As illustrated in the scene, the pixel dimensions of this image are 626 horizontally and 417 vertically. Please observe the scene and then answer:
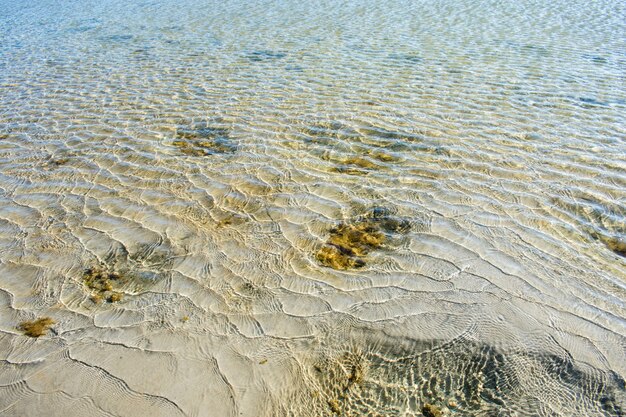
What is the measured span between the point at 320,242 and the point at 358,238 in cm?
37

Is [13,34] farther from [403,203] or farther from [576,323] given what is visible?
[576,323]

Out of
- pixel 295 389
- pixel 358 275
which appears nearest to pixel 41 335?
pixel 295 389

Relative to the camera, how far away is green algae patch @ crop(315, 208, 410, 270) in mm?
4297

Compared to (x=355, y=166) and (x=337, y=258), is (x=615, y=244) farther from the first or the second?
(x=355, y=166)

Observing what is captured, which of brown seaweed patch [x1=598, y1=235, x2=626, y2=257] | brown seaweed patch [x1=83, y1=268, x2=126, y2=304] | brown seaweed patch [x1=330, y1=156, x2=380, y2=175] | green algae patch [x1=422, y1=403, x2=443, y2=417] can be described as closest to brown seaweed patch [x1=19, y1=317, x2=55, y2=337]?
brown seaweed patch [x1=83, y1=268, x2=126, y2=304]

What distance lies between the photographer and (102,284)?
4.12 metres

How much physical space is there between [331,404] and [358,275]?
1296 millimetres

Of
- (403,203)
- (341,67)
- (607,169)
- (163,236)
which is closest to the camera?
(163,236)

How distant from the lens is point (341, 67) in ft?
33.9

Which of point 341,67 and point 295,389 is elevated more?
point 295,389

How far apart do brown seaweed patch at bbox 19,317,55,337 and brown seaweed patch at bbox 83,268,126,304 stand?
358mm

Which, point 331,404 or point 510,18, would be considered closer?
point 331,404

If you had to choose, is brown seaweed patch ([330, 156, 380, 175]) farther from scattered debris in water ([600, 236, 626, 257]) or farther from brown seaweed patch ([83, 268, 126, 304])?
brown seaweed patch ([83, 268, 126, 304])

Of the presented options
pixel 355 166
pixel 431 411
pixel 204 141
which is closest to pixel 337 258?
pixel 431 411
